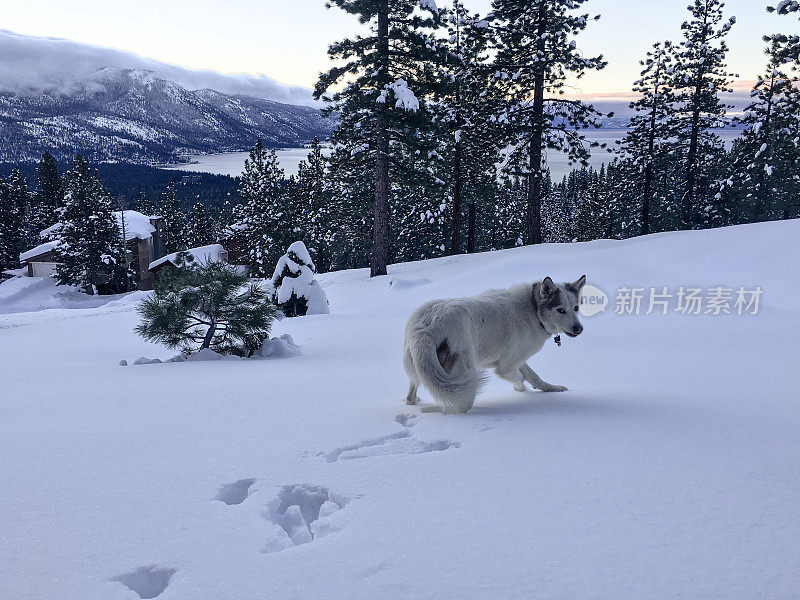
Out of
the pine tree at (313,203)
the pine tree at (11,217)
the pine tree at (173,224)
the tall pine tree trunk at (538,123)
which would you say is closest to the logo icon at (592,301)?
the tall pine tree trunk at (538,123)

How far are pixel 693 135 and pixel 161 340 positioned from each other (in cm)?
3535

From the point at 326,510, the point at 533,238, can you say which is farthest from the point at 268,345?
the point at 533,238

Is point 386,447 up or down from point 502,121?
down

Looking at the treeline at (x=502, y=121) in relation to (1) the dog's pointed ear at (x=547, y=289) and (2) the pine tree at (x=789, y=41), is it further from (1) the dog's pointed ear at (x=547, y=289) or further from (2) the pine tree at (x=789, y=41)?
(1) the dog's pointed ear at (x=547, y=289)

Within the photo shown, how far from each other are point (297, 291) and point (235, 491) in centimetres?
1184

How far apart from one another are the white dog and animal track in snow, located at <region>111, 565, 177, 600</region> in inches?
102

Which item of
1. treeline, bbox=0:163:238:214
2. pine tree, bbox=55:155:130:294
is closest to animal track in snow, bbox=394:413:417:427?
pine tree, bbox=55:155:130:294

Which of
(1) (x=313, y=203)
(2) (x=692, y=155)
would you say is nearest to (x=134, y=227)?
(1) (x=313, y=203)

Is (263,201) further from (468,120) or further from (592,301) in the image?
(592,301)

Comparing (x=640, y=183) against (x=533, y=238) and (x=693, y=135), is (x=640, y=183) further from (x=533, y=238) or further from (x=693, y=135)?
(x=533, y=238)

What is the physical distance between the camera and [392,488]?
98.0 inches

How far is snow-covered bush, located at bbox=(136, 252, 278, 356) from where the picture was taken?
7.82 meters

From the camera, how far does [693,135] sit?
31.0 m

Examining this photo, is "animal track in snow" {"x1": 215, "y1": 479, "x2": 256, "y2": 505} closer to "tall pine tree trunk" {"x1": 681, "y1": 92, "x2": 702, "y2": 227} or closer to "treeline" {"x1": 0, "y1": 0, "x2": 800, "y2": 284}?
"treeline" {"x1": 0, "y1": 0, "x2": 800, "y2": 284}
